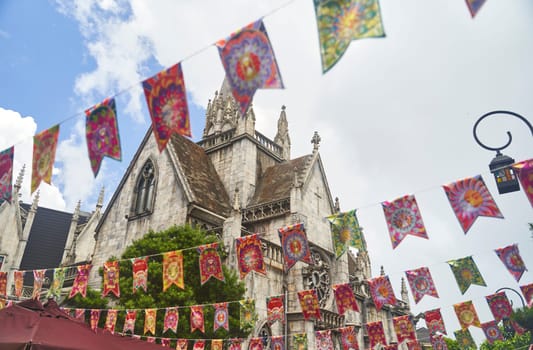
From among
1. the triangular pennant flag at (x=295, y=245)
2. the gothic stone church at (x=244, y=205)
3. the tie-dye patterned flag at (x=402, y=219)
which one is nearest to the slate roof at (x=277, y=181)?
the gothic stone church at (x=244, y=205)

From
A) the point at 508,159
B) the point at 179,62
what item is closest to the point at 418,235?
the point at 508,159

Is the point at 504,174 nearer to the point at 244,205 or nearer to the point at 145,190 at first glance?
the point at 244,205

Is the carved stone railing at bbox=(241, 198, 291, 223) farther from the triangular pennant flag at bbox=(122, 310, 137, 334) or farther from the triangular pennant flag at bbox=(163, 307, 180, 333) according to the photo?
the triangular pennant flag at bbox=(122, 310, 137, 334)

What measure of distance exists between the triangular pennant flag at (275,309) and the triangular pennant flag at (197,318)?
11.3 feet

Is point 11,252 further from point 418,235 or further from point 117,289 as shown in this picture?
point 418,235

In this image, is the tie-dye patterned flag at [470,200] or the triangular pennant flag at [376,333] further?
the triangular pennant flag at [376,333]

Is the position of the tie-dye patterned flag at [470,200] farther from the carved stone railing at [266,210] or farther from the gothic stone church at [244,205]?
Result: the carved stone railing at [266,210]

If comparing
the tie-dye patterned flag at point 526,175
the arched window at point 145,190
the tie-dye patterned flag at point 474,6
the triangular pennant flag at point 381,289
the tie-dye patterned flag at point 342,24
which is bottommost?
the triangular pennant flag at point 381,289

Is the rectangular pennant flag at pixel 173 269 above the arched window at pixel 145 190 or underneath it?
underneath

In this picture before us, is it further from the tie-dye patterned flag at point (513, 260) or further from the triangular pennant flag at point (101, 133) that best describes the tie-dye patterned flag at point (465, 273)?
the triangular pennant flag at point (101, 133)

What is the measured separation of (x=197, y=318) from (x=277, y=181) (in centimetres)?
1046

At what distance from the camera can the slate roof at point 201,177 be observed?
19.4 m

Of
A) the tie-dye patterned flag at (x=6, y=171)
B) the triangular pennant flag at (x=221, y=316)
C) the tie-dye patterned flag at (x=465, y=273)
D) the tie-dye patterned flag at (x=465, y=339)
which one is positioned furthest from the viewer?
the tie-dye patterned flag at (x=465, y=339)

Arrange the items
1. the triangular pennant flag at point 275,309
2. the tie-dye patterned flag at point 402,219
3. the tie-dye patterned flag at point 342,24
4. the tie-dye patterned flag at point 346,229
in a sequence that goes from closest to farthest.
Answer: the tie-dye patterned flag at point 342,24
the tie-dye patterned flag at point 402,219
the tie-dye patterned flag at point 346,229
the triangular pennant flag at point 275,309
